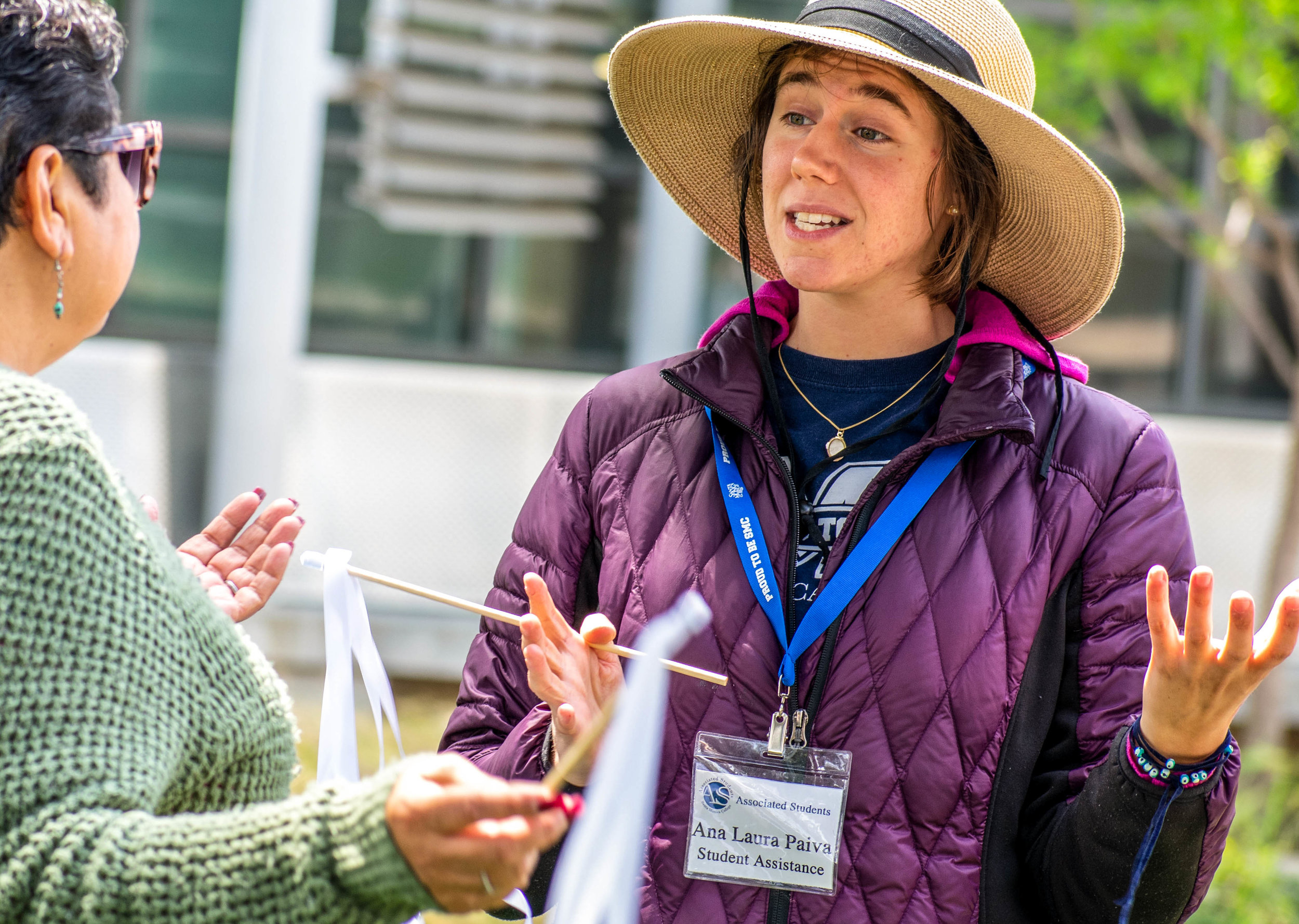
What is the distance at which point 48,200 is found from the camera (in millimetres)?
1370

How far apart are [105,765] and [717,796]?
85 centimetres

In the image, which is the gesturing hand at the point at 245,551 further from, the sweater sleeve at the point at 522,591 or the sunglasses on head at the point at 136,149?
the sunglasses on head at the point at 136,149

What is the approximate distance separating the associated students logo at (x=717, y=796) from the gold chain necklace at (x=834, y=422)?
1.59 feet

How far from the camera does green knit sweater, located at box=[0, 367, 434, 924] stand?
116 centimetres

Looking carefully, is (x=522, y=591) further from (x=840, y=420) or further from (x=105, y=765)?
(x=105, y=765)

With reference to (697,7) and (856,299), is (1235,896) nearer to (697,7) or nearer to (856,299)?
(856,299)

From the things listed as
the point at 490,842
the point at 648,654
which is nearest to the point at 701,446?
the point at 648,654

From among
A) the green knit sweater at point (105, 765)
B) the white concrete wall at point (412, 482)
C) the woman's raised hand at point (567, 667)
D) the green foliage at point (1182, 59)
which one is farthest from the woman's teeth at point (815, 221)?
the white concrete wall at point (412, 482)

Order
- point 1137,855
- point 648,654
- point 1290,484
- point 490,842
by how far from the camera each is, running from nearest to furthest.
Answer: point 490,842 → point 648,654 → point 1137,855 → point 1290,484

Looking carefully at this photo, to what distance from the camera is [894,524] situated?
184 cm

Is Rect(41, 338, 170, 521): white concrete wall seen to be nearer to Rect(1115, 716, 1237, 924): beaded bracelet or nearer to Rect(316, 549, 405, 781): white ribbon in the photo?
Rect(316, 549, 405, 781): white ribbon

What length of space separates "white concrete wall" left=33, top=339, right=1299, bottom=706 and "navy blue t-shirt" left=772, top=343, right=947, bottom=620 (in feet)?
14.2

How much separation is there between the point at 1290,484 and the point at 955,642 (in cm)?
342

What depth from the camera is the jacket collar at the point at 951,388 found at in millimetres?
1859
